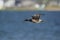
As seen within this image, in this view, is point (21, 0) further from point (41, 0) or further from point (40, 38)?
point (40, 38)

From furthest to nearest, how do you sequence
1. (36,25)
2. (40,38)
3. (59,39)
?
(36,25) → (40,38) → (59,39)

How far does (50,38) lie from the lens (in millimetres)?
1604

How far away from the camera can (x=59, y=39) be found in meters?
1.54

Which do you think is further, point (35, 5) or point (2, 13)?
point (2, 13)

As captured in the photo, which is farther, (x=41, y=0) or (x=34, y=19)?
(x=41, y=0)

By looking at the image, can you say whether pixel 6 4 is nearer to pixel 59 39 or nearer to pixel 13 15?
pixel 13 15

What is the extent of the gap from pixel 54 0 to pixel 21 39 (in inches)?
55.7

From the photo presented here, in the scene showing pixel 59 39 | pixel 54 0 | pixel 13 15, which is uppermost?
pixel 13 15

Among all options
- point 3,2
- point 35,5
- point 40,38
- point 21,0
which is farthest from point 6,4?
point 40,38

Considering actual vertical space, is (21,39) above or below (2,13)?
below

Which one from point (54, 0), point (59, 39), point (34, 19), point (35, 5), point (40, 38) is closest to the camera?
point (59, 39)

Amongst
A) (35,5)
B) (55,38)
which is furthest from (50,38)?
(35,5)

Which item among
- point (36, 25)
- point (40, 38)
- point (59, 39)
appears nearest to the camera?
point (59, 39)

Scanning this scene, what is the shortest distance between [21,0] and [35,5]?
0.33m
